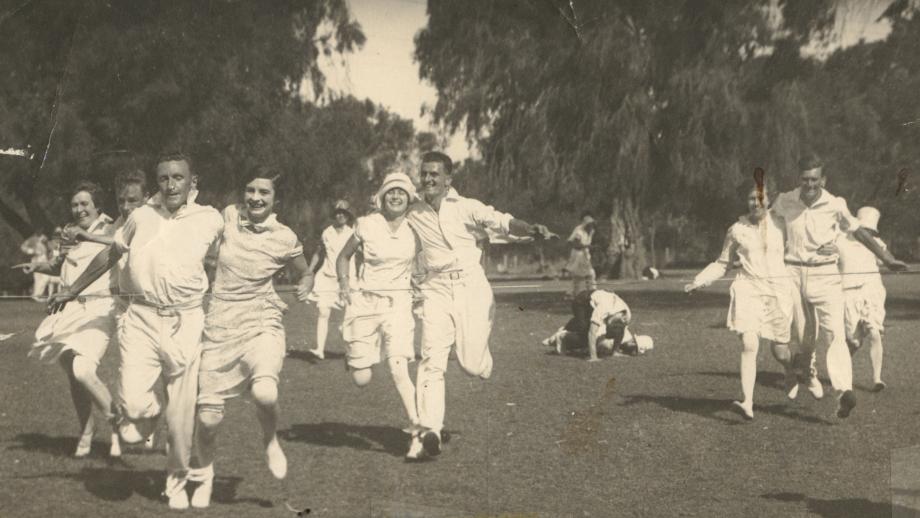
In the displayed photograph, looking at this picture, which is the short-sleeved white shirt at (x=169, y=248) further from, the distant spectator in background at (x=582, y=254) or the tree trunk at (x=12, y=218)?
the distant spectator in background at (x=582, y=254)

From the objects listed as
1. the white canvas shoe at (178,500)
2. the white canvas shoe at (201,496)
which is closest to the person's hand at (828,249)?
the white canvas shoe at (201,496)

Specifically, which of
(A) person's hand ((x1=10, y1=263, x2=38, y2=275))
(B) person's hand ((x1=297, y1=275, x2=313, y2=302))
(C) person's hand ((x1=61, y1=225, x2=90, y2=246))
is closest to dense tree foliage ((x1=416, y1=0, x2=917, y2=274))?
(B) person's hand ((x1=297, y1=275, x2=313, y2=302))

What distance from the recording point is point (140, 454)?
430cm

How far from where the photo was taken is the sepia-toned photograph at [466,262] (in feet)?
13.7

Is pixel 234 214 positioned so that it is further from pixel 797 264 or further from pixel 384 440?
pixel 797 264

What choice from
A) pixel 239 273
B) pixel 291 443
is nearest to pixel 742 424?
pixel 291 443

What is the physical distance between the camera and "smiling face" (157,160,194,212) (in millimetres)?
4086

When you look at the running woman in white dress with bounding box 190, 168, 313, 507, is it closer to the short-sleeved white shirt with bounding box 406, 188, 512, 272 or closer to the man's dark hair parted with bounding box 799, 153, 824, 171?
the short-sleeved white shirt with bounding box 406, 188, 512, 272

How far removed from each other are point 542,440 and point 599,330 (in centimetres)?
77

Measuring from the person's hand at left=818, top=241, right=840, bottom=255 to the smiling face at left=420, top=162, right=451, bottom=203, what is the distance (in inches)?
81.2

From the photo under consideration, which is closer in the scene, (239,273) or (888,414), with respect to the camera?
(239,273)

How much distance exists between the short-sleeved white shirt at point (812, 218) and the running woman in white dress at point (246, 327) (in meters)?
2.58

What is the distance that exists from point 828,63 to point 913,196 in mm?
903

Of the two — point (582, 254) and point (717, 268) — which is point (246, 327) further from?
point (717, 268)
